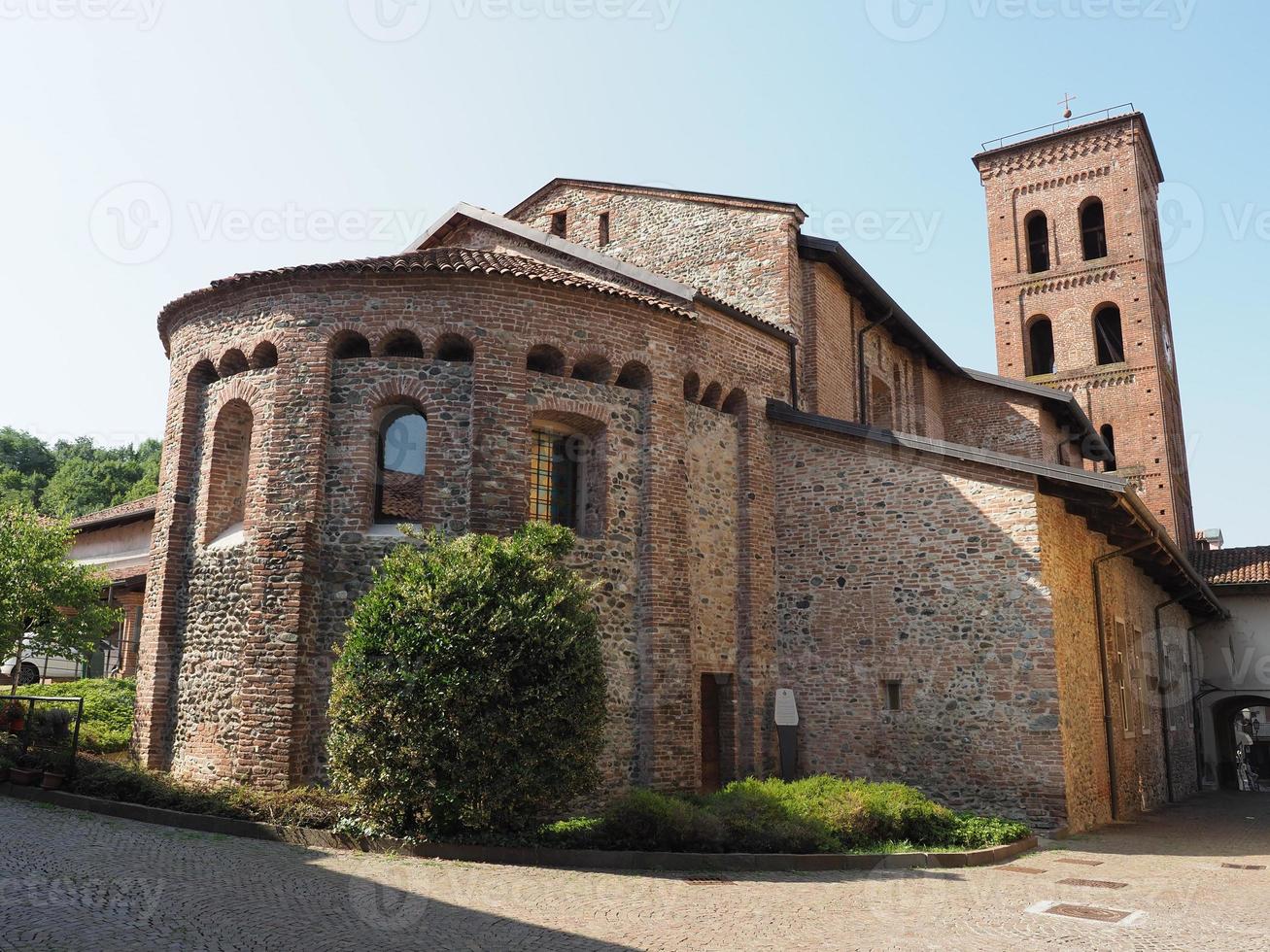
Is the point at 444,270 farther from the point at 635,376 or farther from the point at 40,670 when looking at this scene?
the point at 40,670

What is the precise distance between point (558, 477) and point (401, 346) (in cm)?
298

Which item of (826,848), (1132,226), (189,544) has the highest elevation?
(1132,226)

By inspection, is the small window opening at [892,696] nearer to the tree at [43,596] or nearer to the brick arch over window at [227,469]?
the brick arch over window at [227,469]

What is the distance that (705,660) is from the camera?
14797mm

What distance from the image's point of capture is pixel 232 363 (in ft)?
47.2

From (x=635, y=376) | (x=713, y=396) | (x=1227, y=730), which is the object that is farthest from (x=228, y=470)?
(x=1227, y=730)

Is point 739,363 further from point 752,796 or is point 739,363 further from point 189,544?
point 189,544

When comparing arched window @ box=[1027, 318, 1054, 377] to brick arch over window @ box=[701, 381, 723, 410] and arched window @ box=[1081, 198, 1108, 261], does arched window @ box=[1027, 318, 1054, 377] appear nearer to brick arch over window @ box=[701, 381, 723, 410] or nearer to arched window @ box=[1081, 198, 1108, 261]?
arched window @ box=[1081, 198, 1108, 261]

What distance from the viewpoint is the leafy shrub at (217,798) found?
1088cm

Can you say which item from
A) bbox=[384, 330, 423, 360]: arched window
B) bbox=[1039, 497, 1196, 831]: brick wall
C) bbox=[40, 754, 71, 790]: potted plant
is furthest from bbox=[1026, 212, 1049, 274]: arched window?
bbox=[40, 754, 71, 790]: potted plant

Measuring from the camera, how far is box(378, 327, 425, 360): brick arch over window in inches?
535

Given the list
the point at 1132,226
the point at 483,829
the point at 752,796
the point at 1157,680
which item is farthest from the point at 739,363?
the point at 1132,226

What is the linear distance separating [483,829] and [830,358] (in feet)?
38.6

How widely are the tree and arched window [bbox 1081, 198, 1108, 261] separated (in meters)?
32.6
